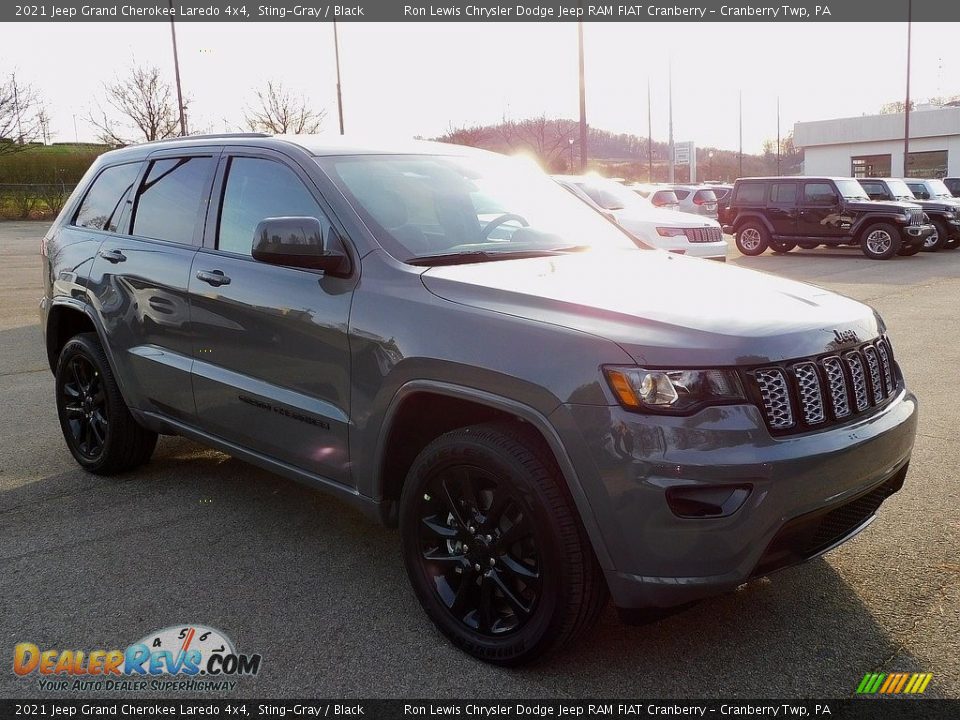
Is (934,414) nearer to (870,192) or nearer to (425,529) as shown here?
(425,529)

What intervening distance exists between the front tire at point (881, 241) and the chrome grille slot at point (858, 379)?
17.8 metres

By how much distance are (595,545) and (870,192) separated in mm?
20720

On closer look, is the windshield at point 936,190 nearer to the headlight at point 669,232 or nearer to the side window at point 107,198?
the headlight at point 669,232

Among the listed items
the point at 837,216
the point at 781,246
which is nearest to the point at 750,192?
the point at 781,246

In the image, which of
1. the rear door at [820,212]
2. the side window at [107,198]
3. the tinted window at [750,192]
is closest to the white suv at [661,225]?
the rear door at [820,212]

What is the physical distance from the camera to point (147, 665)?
312cm

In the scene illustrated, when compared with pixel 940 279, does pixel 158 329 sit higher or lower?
higher

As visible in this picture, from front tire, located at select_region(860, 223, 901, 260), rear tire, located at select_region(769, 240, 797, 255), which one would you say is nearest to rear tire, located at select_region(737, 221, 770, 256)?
rear tire, located at select_region(769, 240, 797, 255)

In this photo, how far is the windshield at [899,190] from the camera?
20688mm

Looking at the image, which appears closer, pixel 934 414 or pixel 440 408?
pixel 440 408

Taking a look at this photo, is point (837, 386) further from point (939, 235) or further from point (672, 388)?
point (939, 235)

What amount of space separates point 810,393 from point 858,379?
33cm

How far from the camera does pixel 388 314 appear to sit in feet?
10.6

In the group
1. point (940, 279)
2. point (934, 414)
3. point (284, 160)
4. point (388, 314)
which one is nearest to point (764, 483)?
point (388, 314)
